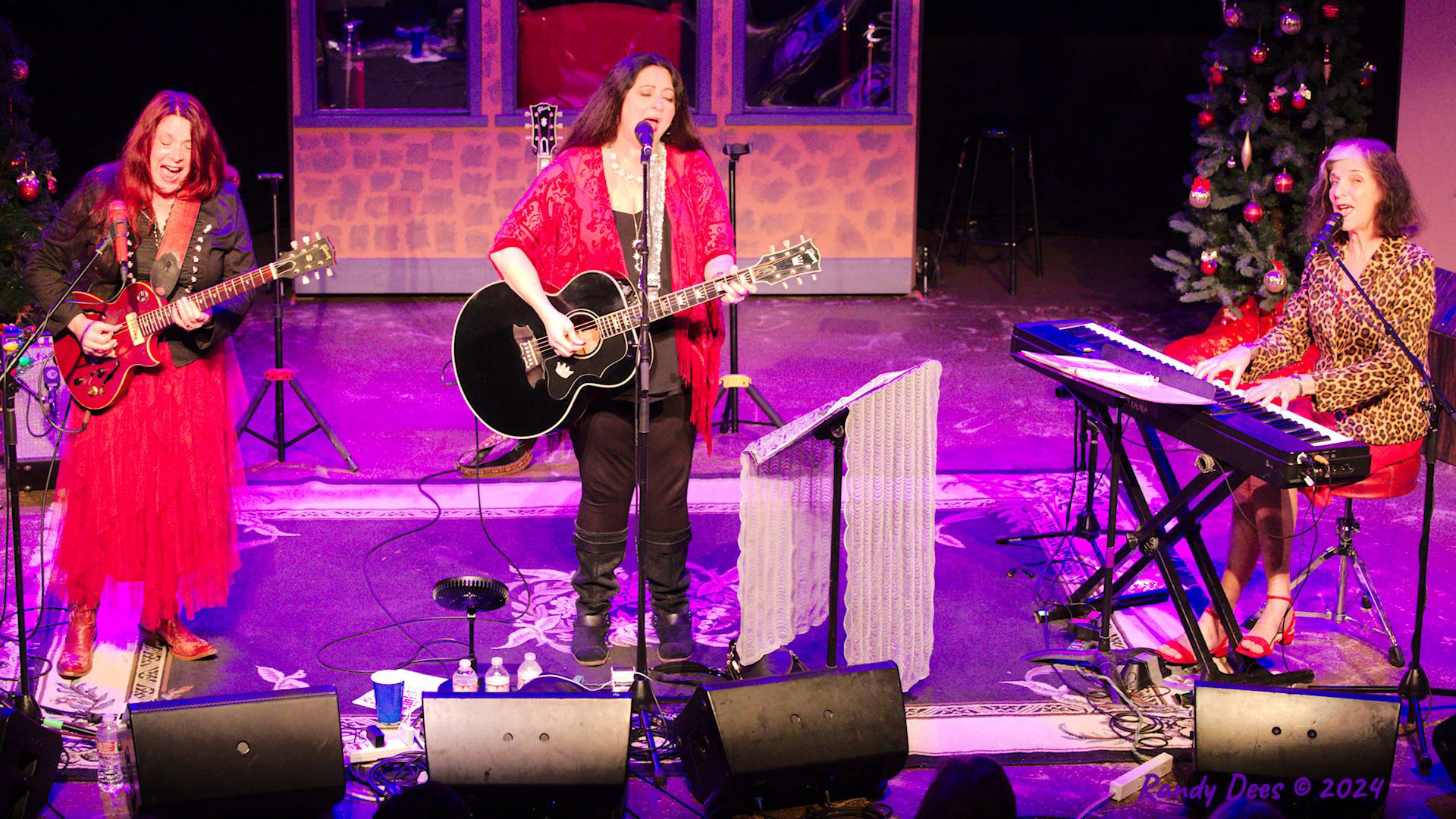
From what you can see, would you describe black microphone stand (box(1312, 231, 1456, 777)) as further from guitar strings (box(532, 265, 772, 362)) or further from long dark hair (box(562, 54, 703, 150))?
long dark hair (box(562, 54, 703, 150))

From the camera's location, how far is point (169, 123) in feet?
13.8

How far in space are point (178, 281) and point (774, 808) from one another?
227 cm

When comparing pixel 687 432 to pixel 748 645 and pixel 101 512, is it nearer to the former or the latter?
pixel 748 645

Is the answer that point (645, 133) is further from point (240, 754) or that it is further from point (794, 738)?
point (240, 754)

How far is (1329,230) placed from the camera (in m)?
4.34

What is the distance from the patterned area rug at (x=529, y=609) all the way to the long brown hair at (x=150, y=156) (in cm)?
128

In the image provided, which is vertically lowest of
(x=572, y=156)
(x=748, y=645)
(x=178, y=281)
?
(x=748, y=645)

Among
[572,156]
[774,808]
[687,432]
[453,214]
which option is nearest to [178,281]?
[572,156]

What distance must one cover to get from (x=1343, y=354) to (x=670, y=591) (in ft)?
7.38

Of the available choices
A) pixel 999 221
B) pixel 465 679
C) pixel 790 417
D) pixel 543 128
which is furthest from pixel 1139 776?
pixel 999 221

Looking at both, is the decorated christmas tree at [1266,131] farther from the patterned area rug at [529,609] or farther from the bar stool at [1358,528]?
the bar stool at [1358,528]

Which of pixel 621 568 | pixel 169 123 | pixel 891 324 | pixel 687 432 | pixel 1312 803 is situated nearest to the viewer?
pixel 1312 803

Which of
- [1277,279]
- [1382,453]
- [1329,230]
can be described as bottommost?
[1382,453]

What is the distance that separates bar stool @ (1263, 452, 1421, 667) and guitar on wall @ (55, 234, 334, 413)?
10.5ft
